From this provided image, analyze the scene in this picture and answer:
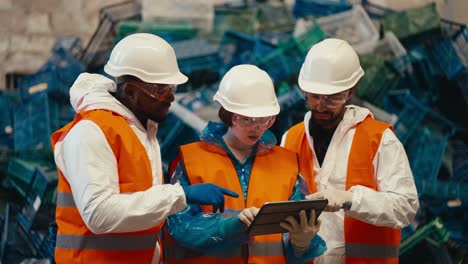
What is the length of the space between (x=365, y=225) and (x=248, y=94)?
813mm

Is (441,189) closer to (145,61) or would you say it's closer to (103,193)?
(145,61)

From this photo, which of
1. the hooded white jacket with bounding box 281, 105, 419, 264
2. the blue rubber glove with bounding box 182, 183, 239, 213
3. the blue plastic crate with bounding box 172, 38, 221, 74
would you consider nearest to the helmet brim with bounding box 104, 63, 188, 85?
the blue rubber glove with bounding box 182, 183, 239, 213

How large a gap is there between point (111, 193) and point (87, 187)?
3.6 inches

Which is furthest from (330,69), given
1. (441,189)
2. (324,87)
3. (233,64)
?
(441,189)

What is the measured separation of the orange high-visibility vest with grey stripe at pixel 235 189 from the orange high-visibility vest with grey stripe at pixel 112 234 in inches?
7.3

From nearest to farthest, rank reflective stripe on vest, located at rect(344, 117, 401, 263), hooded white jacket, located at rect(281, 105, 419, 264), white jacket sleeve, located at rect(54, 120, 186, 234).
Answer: white jacket sleeve, located at rect(54, 120, 186, 234) < hooded white jacket, located at rect(281, 105, 419, 264) < reflective stripe on vest, located at rect(344, 117, 401, 263)

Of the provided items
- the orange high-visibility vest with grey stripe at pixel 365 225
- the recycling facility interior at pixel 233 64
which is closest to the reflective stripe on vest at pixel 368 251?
the orange high-visibility vest with grey stripe at pixel 365 225

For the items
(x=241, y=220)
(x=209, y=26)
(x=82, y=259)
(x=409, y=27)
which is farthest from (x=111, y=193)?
(x=409, y=27)

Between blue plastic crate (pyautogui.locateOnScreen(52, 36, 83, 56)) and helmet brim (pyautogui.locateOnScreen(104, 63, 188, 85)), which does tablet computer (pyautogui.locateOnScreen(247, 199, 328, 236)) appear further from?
blue plastic crate (pyautogui.locateOnScreen(52, 36, 83, 56))

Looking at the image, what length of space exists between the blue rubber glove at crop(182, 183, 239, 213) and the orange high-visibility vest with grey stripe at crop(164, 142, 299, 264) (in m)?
0.13

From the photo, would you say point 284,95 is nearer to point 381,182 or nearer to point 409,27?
point 409,27

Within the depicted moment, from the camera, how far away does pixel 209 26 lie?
568 cm

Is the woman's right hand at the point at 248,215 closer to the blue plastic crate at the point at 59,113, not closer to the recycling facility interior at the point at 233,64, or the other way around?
the recycling facility interior at the point at 233,64

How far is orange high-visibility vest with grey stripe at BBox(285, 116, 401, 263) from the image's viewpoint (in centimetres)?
316
